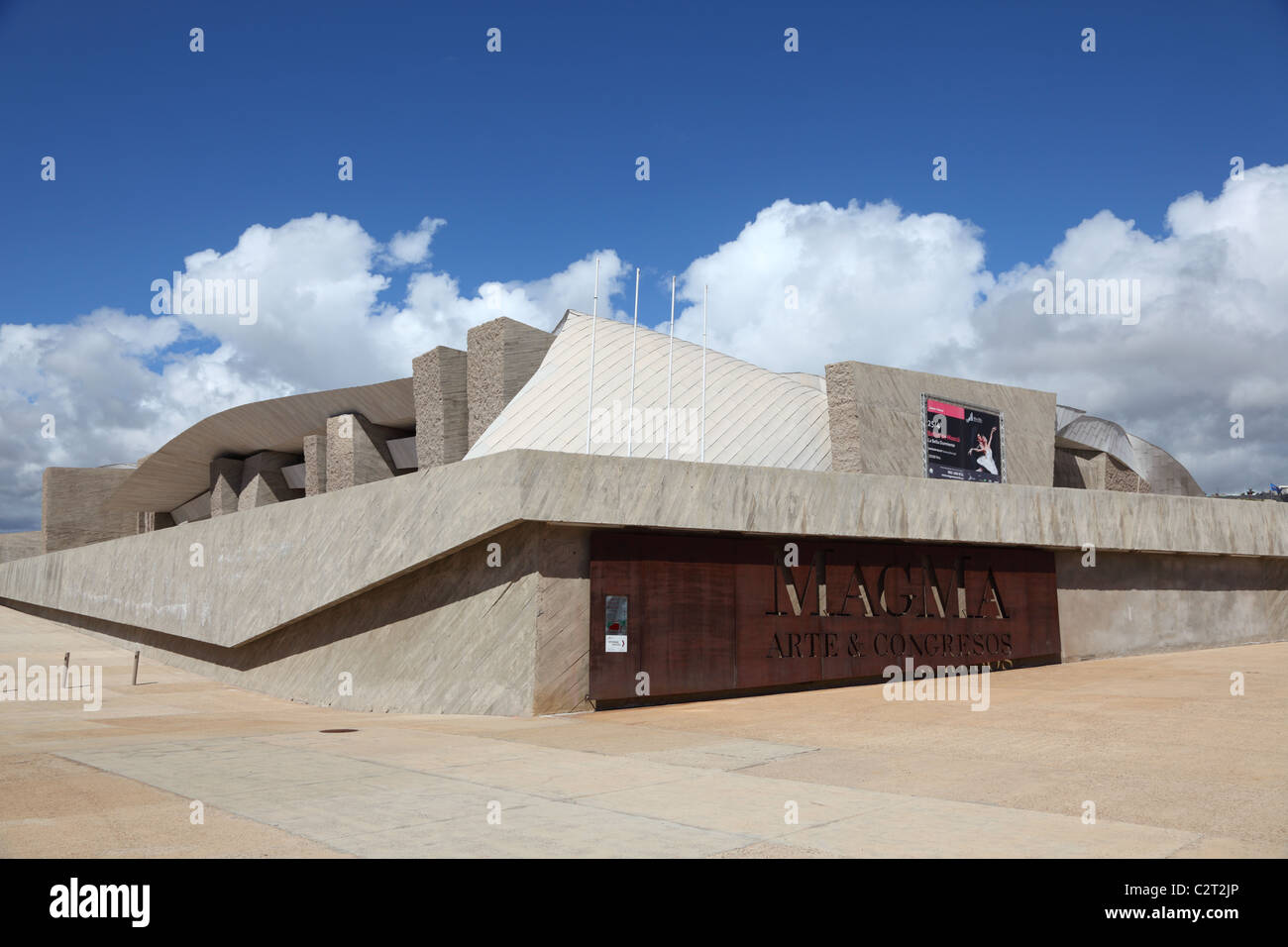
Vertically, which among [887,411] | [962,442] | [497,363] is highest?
[497,363]

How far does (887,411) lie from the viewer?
22141mm

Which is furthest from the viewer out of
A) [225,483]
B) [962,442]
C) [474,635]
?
[225,483]

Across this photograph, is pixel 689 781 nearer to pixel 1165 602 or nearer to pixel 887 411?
pixel 887 411

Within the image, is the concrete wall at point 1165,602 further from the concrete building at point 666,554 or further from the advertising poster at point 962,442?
the advertising poster at point 962,442

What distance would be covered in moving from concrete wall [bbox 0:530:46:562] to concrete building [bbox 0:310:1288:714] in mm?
30257

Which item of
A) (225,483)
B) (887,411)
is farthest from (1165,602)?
(225,483)

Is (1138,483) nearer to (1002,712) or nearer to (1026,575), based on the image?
(1026,575)

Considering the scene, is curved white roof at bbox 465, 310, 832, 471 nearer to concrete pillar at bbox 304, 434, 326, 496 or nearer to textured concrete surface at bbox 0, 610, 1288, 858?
textured concrete surface at bbox 0, 610, 1288, 858

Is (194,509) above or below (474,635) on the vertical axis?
above

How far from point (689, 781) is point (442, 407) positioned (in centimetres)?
1944

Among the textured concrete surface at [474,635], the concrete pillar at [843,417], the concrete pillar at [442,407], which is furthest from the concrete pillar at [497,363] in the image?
the textured concrete surface at [474,635]

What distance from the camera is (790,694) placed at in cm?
1523
